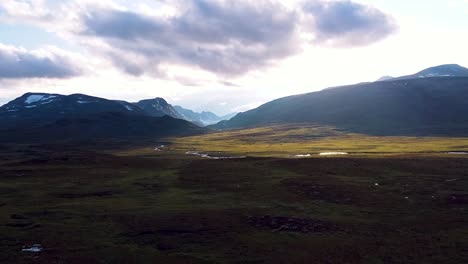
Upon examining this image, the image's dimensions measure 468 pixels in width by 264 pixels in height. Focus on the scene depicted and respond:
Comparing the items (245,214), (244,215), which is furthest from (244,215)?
(245,214)

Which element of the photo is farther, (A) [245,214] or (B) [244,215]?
(A) [245,214]

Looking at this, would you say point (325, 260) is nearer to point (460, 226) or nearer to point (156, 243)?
point (156, 243)

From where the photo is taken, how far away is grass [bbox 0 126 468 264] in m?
41.1

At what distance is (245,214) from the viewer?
56844mm

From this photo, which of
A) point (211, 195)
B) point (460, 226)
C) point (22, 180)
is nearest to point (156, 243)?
point (211, 195)

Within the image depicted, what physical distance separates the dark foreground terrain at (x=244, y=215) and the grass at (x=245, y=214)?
0.43 feet

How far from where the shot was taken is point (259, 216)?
183 ft

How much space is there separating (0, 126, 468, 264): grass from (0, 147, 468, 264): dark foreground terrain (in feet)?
0.43

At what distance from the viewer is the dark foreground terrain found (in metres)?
41.1

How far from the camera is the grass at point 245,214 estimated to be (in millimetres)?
41062

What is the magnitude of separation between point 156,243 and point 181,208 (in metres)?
16.1

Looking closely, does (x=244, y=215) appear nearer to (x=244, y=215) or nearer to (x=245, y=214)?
(x=244, y=215)

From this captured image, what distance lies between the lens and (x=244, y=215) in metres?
56.3

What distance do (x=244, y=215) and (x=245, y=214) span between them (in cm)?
55
